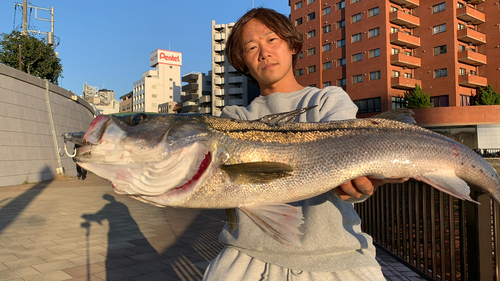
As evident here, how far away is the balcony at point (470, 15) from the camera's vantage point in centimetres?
4288

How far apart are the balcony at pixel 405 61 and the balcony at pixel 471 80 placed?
545 cm

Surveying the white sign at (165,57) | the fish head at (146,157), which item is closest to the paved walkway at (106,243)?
the fish head at (146,157)

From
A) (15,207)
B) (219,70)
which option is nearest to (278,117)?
(15,207)

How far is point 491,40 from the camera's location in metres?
45.3

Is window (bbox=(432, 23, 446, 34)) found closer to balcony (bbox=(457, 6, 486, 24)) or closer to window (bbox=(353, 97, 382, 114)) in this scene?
balcony (bbox=(457, 6, 486, 24))

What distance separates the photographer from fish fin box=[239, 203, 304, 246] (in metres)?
1.70

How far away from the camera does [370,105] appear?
46469 millimetres

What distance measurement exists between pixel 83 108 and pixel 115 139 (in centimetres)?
3132

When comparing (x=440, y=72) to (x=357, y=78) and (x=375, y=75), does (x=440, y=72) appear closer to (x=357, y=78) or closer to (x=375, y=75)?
(x=375, y=75)

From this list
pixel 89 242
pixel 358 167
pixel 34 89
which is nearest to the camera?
pixel 358 167

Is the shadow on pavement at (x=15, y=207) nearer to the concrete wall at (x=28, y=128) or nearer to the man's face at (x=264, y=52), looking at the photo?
the concrete wall at (x=28, y=128)

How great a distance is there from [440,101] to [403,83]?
5.42 m

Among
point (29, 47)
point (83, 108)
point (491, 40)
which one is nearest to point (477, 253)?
point (83, 108)

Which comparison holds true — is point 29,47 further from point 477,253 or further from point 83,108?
point 477,253
